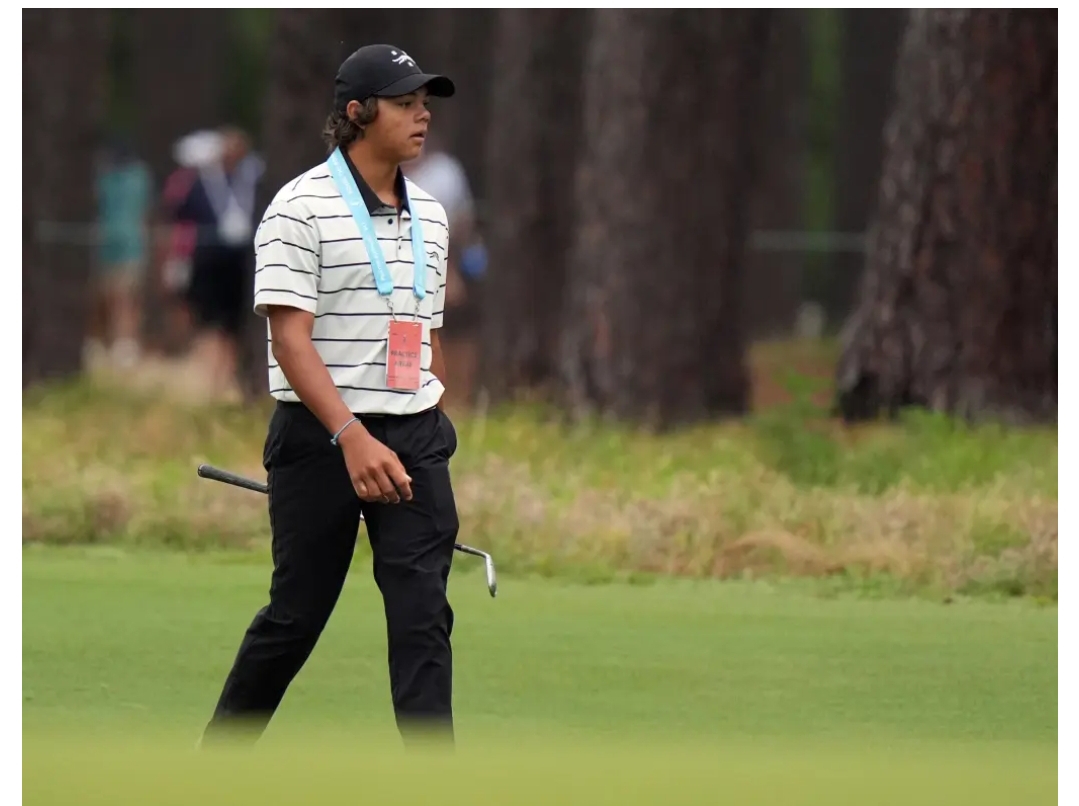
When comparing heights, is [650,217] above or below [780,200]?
below

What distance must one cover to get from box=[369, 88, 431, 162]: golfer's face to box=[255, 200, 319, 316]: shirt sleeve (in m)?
0.33

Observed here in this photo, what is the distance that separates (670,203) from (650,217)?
0.17 m

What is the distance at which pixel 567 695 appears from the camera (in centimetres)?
856

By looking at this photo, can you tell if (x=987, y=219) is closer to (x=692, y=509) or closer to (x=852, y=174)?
(x=692, y=509)

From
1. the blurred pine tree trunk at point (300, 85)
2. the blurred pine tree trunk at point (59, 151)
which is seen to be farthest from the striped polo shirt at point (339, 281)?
the blurred pine tree trunk at point (59, 151)

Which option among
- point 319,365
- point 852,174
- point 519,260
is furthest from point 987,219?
point 852,174

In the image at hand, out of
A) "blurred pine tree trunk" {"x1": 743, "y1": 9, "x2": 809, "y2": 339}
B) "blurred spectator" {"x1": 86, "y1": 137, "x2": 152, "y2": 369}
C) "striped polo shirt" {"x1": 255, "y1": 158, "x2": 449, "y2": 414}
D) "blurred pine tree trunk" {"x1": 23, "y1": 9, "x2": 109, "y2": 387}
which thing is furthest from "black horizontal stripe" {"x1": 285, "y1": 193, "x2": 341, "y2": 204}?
"blurred pine tree trunk" {"x1": 743, "y1": 9, "x2": 809, "y2": 339}

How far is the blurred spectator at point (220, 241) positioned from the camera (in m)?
20.7

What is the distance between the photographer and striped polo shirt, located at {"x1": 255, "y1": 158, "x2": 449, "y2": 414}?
6.66 meters

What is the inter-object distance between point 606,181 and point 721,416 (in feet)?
5.77

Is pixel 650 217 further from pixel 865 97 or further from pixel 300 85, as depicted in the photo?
pixel 865 97

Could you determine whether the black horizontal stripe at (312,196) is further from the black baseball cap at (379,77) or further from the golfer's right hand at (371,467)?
the golfer's right hand at (371,467)

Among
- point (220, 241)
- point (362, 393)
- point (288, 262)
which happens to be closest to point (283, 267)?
point (288, 262)

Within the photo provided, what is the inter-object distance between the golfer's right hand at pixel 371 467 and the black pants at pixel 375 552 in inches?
6.2
